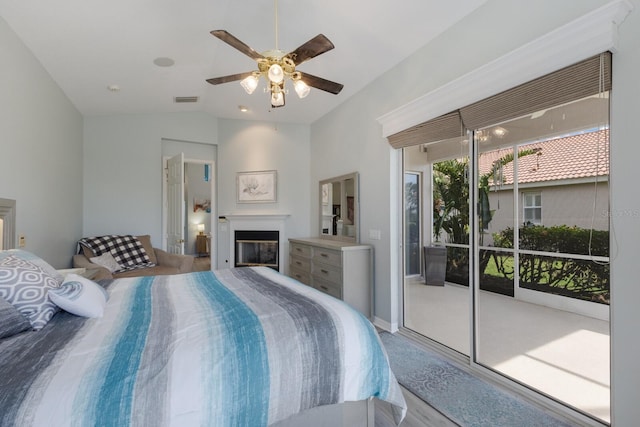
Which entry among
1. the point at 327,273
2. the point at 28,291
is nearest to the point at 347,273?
the point at 327,273

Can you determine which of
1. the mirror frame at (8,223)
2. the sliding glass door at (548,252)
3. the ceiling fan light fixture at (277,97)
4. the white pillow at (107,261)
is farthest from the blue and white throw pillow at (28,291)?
the sliding glass door at (548,252)

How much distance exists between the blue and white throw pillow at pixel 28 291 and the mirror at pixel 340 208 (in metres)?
2.86

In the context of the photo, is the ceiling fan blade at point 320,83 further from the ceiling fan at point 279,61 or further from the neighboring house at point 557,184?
the neighboring house at point 557,184

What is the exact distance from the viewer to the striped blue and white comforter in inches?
36.2

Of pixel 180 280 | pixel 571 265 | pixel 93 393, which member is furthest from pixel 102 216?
pixel 571 265

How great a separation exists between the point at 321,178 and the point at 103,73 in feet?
9.15

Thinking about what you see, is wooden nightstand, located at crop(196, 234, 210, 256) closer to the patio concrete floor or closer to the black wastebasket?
the black wastebasket

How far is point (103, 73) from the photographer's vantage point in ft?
10.8

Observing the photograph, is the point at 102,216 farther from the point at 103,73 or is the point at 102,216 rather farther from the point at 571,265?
the point at 571,265

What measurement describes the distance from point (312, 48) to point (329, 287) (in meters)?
2.45

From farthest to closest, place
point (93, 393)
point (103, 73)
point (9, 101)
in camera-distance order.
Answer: point (103, 73) < point (9, 101) < point (93, 393)

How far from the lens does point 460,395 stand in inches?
83.0

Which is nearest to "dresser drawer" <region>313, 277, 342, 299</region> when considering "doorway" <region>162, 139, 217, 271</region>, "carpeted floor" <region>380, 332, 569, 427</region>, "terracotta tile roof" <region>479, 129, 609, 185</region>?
"carpeted floor" <region>380, 332, 569, 427</region>

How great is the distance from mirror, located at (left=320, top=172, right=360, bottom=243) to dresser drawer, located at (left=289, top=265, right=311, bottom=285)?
0.60m
